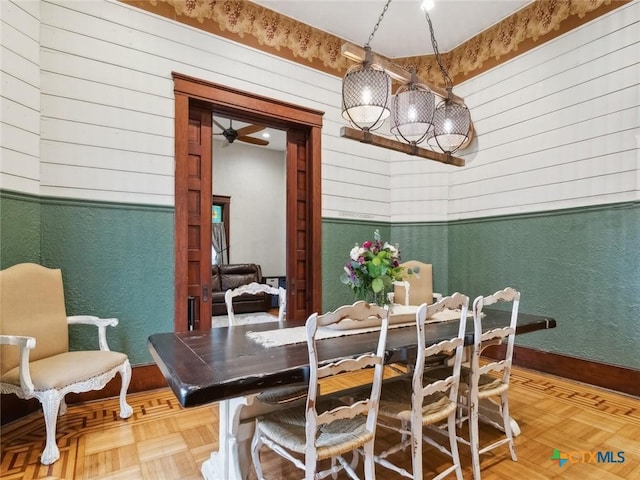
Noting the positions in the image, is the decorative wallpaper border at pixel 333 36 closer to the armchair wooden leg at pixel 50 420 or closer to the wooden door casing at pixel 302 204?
the wooden door casing at pixel 302 204

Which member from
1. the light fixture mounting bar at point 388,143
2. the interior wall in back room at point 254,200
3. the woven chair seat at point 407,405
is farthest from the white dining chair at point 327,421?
the interior wall in back room at point 254,200

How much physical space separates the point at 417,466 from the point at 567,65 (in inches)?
150

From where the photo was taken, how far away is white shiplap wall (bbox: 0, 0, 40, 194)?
7.90ft

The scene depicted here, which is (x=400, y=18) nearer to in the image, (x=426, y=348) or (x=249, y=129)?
(x=249, y=129)

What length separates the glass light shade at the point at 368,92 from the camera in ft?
6.99

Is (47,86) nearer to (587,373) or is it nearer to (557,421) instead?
(557,421)

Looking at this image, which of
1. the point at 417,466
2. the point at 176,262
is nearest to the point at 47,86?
the point at 176,262

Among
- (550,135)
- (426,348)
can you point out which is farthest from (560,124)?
(426,348)

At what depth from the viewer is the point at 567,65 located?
342cm

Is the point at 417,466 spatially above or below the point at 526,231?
below

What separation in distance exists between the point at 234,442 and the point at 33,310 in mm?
1780

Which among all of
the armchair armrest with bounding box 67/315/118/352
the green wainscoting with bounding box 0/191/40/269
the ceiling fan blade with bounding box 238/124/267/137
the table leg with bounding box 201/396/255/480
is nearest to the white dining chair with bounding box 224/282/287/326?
the table leg with bounding box 201/396/255/480

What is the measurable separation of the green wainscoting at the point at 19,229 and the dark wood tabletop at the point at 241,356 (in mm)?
1433

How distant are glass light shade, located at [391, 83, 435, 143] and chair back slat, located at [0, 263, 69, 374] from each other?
2.69m
